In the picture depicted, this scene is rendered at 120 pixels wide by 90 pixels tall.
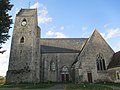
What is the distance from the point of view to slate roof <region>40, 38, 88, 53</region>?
1607 inches

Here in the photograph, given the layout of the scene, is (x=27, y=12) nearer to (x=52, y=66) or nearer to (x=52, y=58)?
(x=52, y=58)

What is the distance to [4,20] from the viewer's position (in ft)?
66.4

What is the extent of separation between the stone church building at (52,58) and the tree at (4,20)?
13826 mm

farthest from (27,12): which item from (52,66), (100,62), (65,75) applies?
(100,62)

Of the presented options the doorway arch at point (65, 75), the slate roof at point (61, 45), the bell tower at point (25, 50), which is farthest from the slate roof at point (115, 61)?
the bell tower at point (25, 50)

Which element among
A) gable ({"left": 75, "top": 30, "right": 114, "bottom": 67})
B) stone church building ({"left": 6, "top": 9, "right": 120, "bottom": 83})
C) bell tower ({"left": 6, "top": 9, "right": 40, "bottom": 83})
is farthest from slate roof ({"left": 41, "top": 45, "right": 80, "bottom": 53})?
gable ({"left": 75, "top": 30, "right": 114, "bottom": 67})

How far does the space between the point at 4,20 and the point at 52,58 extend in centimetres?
2108

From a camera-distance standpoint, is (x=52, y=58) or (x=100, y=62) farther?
(x=52, y=58)

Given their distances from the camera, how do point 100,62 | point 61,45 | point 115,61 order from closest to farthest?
point 115,61
point 100,62
point 61,45

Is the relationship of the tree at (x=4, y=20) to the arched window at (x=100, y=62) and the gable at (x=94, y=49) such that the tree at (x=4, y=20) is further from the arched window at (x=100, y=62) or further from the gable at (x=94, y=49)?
the arched window at (x=100, y=62)

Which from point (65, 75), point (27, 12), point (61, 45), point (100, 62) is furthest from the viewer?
point (61, 45)

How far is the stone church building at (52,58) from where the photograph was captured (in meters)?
33.6

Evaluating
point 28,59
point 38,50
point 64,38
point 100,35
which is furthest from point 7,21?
point 64,38

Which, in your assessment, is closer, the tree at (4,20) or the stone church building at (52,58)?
the tree at (4,20)
